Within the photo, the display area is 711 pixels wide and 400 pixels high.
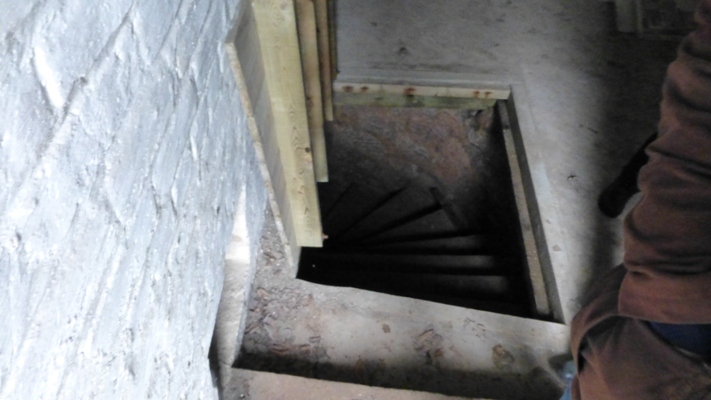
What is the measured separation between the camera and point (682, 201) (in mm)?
863

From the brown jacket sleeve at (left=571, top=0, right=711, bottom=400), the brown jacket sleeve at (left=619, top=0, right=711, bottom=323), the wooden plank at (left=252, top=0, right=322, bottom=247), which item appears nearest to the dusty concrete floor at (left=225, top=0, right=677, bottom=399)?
the wooden plank at (left=252, top=0, right=322, bottom=247)

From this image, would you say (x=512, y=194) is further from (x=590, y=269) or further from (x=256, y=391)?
(x=256, y=391)

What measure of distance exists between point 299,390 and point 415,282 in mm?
1308

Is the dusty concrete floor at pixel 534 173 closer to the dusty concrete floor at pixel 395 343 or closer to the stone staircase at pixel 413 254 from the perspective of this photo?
the dusty concrete floor at pixel 395 343

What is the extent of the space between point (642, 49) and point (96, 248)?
3.37 metres

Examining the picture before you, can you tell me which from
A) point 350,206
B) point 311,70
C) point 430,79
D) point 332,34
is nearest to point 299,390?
point 311,70

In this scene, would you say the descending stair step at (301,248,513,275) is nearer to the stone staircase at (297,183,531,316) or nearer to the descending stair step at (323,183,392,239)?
the stone staircase at (297,183,531,316)

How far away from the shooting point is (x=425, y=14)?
3291 millimetres

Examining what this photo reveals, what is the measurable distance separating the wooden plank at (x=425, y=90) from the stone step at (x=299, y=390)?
1.67m

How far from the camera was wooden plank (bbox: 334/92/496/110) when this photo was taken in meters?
2.96

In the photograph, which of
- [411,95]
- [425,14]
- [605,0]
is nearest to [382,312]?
[411,95]

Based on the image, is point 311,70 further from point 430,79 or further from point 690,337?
point 690,337

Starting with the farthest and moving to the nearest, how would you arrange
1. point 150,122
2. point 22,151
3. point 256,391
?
point 256,391, point 150,122, point 22,151

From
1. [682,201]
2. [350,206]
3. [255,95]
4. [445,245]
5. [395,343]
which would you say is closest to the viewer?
[682,201]
